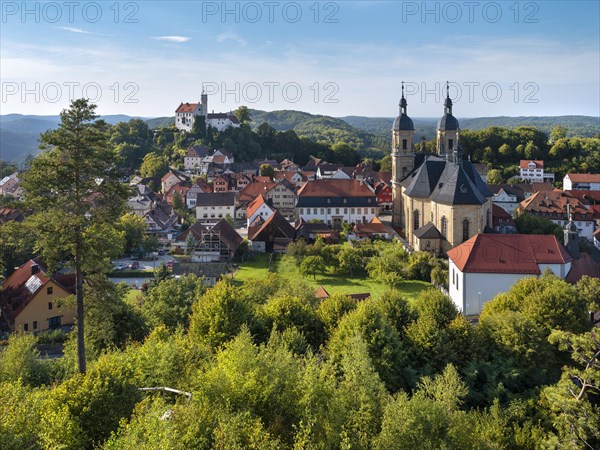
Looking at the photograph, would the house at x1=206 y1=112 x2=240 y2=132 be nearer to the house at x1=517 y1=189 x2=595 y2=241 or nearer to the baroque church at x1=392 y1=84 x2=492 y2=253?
the baroque church at x1=392 y1=84 x2=492 y2=253

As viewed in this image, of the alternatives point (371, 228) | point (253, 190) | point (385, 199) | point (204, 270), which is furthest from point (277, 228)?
point (385, 199)

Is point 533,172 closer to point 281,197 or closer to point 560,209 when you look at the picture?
point 560,209

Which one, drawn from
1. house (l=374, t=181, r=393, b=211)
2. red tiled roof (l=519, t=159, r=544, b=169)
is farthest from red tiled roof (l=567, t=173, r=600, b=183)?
house (l=374, t=181, r=393, b=211)

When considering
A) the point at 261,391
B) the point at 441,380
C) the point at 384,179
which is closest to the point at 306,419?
the point at 261,391

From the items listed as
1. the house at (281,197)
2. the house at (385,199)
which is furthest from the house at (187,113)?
the house at (385,199)

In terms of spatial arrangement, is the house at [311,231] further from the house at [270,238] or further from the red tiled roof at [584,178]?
the red tiled roof at [584,178]

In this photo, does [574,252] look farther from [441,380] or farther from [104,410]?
[104,410]
